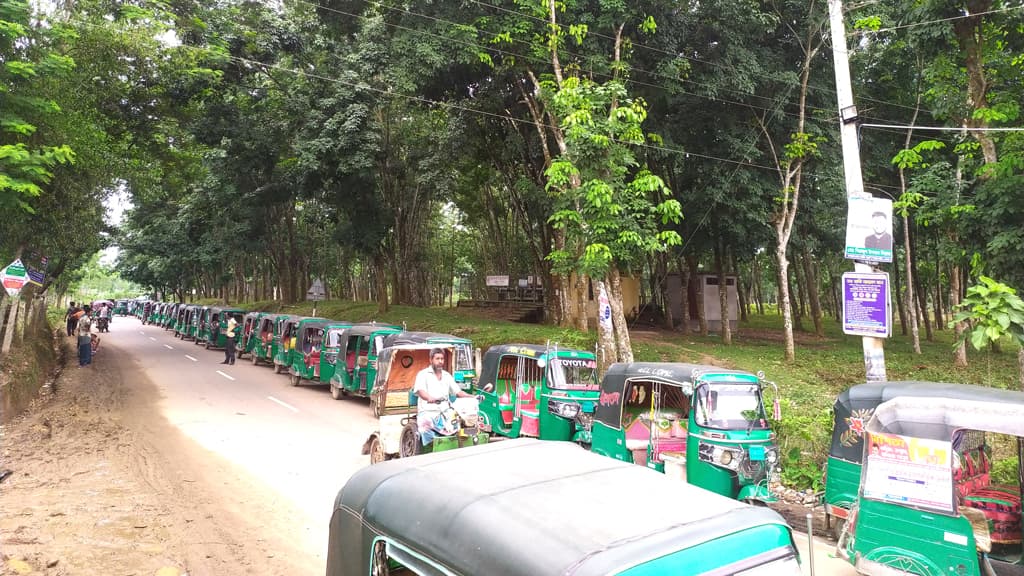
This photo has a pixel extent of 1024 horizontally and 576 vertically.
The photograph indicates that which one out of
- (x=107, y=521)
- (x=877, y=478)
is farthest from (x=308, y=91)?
(x=877, y=478)

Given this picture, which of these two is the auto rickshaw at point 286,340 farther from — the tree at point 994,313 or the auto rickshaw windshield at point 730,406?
the tree at point 994,313

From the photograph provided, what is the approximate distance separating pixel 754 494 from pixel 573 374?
4199mm

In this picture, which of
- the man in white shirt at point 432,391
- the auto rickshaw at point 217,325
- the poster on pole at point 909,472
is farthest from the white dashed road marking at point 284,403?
the poster on pole at point 909,472

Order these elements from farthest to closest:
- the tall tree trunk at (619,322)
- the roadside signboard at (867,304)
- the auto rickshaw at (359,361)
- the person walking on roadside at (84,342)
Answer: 1. the person walking on roadside at (84,342)
2. the tall tree trunk at (619,322)
3. the auto rickshaw at (359,361)
4. the roadside signboard at (867,304)

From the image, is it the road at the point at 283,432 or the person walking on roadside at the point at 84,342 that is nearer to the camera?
the road at the point at 283,432

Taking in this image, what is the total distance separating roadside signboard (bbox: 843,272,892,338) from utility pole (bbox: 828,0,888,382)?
0.82 ft

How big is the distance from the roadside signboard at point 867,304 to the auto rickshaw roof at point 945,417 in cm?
216

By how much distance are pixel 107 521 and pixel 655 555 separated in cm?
733

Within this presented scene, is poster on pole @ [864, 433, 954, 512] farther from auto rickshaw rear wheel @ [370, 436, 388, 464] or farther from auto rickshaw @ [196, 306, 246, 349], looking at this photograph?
auto rickshaw @ [196, 306, 246, 349]

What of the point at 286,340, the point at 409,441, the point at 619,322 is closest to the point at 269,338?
the point at 286,340

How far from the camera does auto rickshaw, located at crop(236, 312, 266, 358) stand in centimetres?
2529

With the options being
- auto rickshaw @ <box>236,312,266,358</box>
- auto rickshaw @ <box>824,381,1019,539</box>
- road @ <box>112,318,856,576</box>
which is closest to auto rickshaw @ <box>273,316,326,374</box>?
road @ <box>112,318,856,576</box>

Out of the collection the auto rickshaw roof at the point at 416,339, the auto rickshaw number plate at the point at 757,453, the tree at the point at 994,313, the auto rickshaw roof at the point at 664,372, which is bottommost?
the auto rickshaw number plate at the point at 757,453

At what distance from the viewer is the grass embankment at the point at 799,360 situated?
8.87 metres
